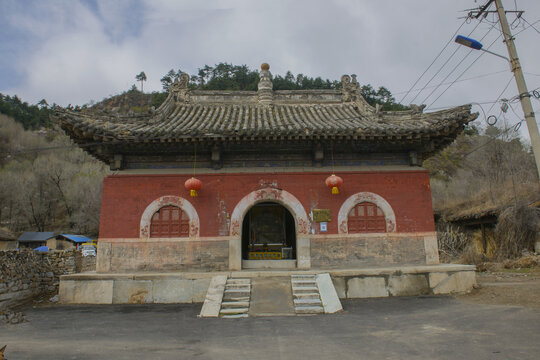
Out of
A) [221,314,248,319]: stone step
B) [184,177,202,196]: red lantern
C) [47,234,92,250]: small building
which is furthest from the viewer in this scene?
[47,234,92,250]: small building

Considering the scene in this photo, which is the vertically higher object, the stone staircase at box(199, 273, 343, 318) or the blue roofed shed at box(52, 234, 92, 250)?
the blue roofed shed at box(52, 234, 92, 250)

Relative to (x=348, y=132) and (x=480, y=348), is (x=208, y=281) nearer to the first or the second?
(x=348, y=132)

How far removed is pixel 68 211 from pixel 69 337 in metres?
39.2

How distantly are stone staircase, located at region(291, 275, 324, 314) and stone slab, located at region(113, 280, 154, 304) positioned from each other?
3628mm

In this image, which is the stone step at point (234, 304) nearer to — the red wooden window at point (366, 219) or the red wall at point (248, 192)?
the red wall at point (248, 192)

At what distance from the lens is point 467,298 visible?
26.7 ft

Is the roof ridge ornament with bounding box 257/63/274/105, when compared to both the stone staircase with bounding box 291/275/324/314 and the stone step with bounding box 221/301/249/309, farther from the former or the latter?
the stone step with bounding box 221/301/249/309

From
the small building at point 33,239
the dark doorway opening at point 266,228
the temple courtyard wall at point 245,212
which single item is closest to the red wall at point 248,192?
the temple courtyard wall at point 245,212

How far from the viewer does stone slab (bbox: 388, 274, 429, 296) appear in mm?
8617

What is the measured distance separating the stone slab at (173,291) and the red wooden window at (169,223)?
4.62 ft

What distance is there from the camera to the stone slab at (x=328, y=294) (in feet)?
23.5

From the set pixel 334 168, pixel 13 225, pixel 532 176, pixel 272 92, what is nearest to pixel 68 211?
pixel 13 225

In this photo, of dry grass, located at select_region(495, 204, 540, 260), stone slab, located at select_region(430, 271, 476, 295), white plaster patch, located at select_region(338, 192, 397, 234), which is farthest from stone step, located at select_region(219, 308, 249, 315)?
dry grass, located at select_region(495, 204, 540, 260)

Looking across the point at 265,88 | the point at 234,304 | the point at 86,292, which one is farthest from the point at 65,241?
the point at 234,304
